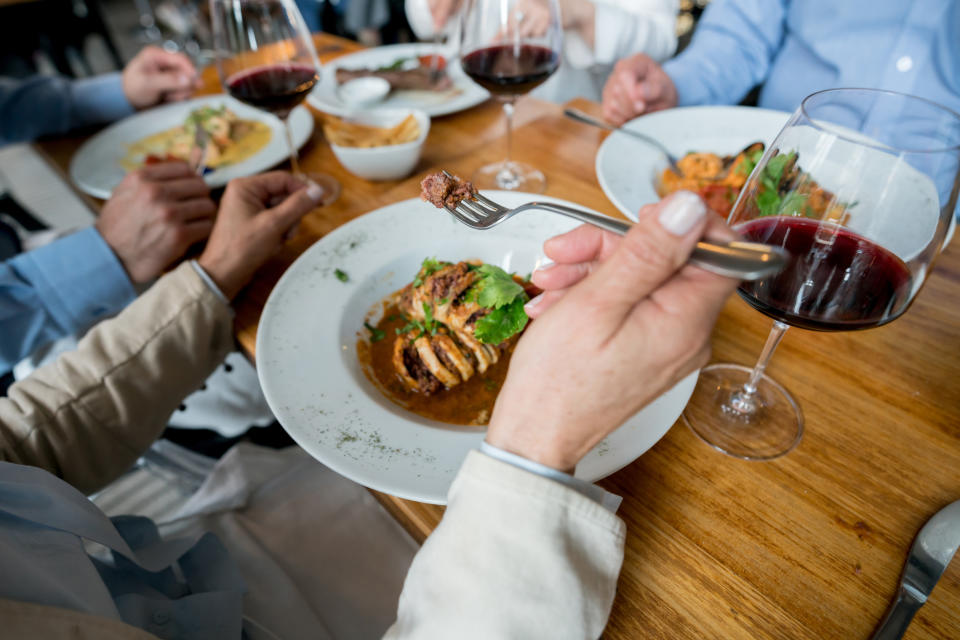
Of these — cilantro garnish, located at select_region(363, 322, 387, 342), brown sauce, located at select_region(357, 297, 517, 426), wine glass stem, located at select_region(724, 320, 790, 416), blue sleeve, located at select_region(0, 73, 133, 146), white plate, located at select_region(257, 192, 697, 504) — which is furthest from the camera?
blue sleeve, located at select_region(0, 73, 133, 146)

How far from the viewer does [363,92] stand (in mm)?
2018

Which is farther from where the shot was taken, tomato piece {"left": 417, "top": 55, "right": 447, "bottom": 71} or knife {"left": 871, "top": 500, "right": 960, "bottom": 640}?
tomato piece {"left": 417, "top": 55, "right": 447, "bottom": 71}

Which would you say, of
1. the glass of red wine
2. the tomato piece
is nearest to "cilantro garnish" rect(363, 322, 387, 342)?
the glass of red wine

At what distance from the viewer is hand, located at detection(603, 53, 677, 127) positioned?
1.73 meters

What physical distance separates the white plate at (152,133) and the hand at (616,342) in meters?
1.33

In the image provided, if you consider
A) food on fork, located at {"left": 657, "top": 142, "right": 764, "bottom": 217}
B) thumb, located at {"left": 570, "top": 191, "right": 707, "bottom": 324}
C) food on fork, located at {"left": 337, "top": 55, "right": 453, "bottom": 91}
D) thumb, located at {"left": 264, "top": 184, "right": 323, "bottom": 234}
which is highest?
thumb, located at {"left": 570, "top": 191, "right": 707, "bottom": 324}

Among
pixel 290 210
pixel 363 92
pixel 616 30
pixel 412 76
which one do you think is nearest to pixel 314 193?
pixel 290 210

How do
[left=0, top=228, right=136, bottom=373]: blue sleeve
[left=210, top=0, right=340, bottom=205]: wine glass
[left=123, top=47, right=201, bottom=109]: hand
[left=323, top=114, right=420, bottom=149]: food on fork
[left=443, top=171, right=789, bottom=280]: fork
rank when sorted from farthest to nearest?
[left=123, top=47, right=201, bottom=109]: hand → [left=323, top=114, right=420, bottom=149]: food on fork → [left=210, top=0, right=340, bottom=205]: wine glass → [left=0, top=228, right=136, bottom=373]: blue sleeve → [left=443, top=171, right=789, bottom=280]: fork

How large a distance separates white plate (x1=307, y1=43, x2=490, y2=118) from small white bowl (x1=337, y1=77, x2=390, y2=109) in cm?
2

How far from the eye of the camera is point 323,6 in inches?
217

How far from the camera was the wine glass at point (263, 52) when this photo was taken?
1333 mm

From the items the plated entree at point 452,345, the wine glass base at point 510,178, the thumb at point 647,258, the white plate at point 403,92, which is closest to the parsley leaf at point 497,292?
the plated entree at point 452,345

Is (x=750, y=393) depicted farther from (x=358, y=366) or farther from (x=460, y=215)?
(x=358, y=366)

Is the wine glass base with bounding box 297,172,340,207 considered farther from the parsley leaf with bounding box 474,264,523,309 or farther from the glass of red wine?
A: the glass of red wine
